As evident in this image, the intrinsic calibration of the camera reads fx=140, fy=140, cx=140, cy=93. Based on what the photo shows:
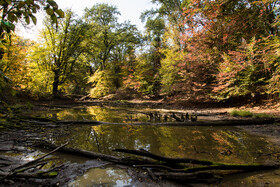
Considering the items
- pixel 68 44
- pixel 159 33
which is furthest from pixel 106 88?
pixel 159 33

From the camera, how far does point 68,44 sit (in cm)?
1755

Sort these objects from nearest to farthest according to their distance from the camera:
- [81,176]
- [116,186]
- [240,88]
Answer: [116,186], [81,176], [240,88]

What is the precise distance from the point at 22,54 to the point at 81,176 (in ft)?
42.5

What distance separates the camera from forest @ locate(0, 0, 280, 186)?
216 centimetres

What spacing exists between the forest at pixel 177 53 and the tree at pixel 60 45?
0.02 m

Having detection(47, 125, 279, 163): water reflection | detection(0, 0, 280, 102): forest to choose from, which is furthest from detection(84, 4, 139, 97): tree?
detection(47, 125, 279, 163): water reflection

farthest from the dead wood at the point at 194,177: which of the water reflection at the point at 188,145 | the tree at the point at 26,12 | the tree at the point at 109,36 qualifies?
the tree at the point at 109,36

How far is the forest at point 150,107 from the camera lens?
85.2 inches

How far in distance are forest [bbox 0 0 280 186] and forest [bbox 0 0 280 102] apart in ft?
0.31

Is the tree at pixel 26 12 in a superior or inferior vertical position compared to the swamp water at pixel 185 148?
superior

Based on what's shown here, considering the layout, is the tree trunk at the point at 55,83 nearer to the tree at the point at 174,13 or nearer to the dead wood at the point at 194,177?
the tree at the point at 174,13

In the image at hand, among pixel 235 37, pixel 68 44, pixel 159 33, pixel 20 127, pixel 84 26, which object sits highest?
pixel 159 33

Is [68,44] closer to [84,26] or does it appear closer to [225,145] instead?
[84,26]

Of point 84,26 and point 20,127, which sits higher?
point 84,26
